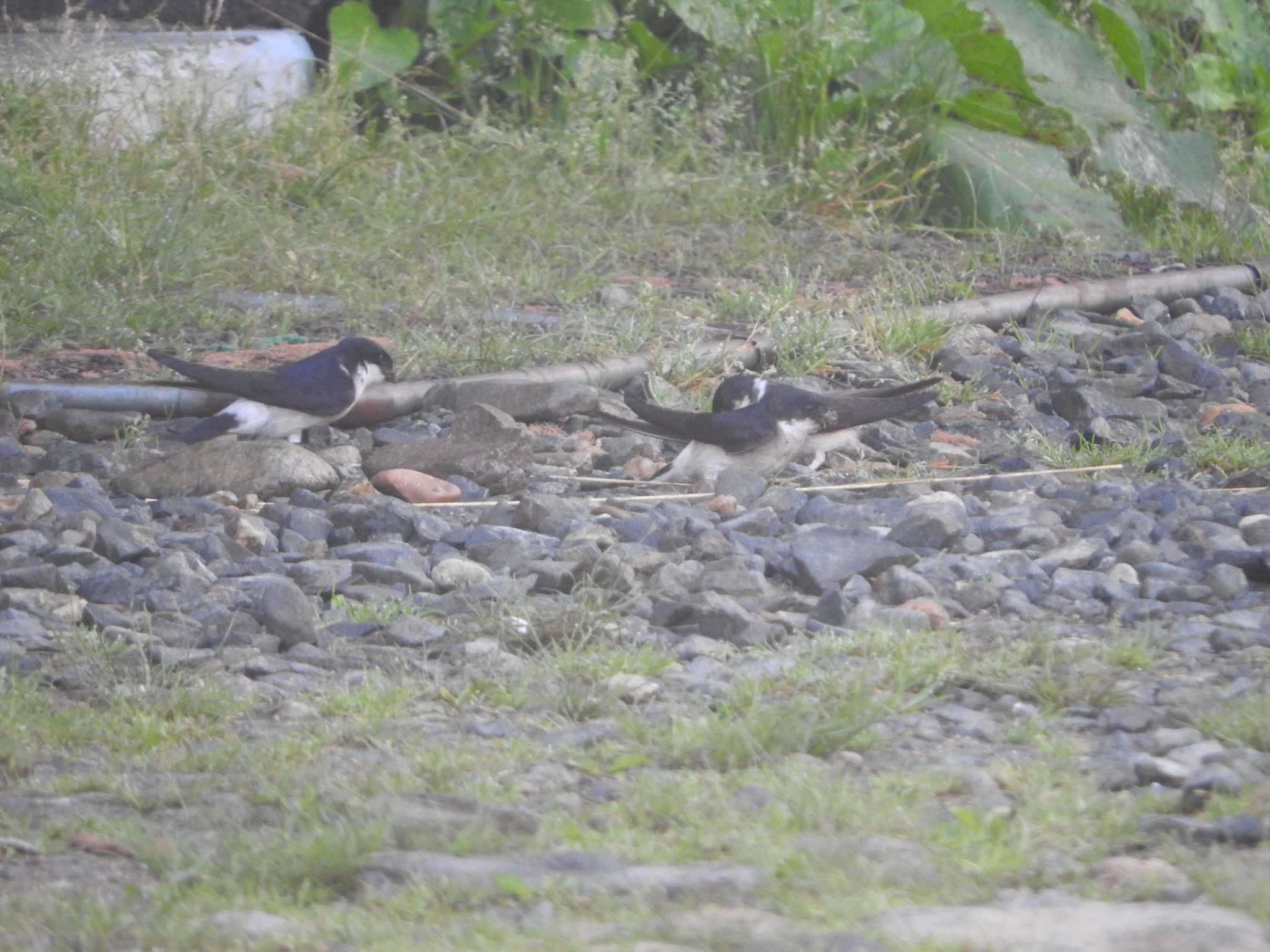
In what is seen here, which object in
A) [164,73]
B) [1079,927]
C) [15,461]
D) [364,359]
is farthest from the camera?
[164,73]

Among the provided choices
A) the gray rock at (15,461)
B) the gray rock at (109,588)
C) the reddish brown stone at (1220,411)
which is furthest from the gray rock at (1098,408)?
the gray rock at (15,461)

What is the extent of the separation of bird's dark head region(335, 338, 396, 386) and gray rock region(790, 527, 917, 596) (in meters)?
1.75

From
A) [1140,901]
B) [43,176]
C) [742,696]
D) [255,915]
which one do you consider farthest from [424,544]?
[43,176]

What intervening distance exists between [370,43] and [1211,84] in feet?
15.0

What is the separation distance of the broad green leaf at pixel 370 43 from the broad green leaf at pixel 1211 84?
420 centimetres

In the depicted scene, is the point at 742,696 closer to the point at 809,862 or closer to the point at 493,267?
the point at 809,862

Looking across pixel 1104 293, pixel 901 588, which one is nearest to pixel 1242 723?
pixel 901 588

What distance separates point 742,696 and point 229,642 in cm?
104

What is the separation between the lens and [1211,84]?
917 cm

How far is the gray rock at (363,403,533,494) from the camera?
448 cm

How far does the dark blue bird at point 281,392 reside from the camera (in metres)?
4.78

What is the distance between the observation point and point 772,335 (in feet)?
18.8

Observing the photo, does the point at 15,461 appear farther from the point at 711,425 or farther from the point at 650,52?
the point at 650,52

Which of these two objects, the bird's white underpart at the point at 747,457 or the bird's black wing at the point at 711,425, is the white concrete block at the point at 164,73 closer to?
the bird's black wing at the point at 711,425
